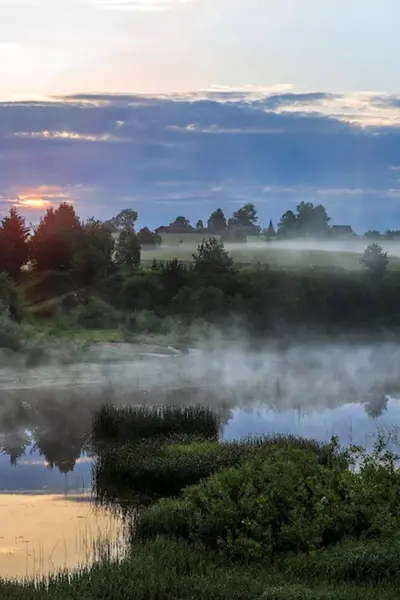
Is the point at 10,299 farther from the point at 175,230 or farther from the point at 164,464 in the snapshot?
the point at 164,464

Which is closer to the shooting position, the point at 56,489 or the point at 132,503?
the point at 132,503

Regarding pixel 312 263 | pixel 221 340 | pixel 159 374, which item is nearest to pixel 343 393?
A: pixel 159 374

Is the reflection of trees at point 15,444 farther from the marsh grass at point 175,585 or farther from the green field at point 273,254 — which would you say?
the green field at point 273,254

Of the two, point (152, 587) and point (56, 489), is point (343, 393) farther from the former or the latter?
point (152, 587)

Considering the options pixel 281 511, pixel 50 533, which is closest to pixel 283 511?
pixel 281 511

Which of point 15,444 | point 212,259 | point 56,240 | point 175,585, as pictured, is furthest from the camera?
point 212,259

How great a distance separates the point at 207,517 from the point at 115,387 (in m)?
18.9

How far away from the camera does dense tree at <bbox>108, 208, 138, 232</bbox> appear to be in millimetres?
50406

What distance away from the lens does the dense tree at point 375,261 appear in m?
53.0

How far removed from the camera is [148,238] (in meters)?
51.8

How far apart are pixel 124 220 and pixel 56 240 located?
5.65 meters

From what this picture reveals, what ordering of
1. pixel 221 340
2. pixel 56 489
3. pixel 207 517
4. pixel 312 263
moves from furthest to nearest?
pixel 312 263 < pixel 221 340 < pixel 56 489 < pixel 207 517

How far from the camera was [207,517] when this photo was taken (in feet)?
32.2

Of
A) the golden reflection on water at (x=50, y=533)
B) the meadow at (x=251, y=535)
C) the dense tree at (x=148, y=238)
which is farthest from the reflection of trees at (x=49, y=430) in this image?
the dense tree at (x=148, y=238)
